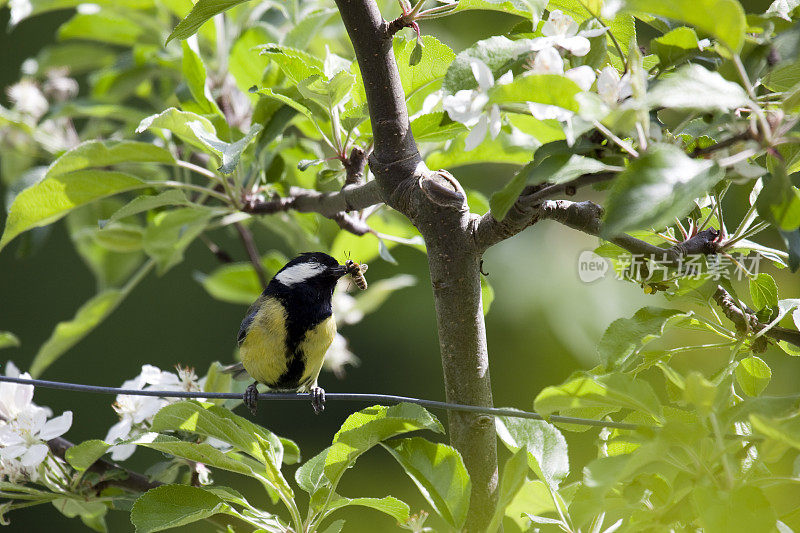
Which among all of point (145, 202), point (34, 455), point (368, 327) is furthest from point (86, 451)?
point (368, 327)

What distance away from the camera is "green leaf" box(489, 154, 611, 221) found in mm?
725

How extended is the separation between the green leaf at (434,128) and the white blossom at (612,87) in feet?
1.22

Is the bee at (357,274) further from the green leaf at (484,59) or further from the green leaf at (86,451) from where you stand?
the green leaf at (484,59)

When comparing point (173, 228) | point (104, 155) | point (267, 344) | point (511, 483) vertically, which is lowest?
point (267, 344)

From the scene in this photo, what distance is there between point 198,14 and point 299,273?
0.76 metres

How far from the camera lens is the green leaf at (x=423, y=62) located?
1.10 metres

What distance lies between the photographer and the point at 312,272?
164 cm

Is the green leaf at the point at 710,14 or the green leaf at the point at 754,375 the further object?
the green leaf at the point at 754,375

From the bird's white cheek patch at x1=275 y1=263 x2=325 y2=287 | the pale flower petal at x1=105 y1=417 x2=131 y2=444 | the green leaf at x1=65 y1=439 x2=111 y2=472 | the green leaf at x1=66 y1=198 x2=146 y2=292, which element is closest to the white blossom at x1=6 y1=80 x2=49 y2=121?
the green leaf at x1=66 y1=198 x2=146 y2=292

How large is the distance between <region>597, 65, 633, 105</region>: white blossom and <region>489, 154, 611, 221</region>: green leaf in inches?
2.8

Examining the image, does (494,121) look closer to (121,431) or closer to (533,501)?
(533,501)

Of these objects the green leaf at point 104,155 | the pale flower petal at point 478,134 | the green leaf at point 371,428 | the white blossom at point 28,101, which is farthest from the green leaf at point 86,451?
the white blossom at point 28,101

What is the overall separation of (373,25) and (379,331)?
1.97m

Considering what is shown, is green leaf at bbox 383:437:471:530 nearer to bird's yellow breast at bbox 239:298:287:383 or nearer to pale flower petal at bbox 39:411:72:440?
pale flower petal at bbox 39:411:72:440
